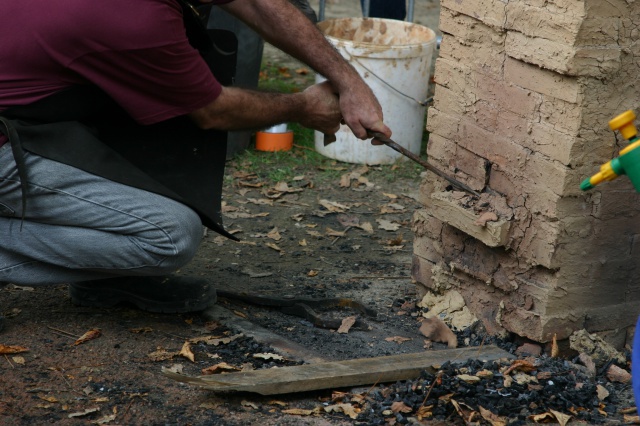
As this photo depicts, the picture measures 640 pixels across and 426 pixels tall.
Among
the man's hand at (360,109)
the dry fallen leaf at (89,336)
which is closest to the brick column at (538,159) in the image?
the man's hand at (360,109)

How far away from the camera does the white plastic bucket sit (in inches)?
244

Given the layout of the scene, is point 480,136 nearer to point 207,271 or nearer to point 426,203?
point 426,203

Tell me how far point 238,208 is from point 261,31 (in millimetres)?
1832

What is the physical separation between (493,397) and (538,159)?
3.14 feet

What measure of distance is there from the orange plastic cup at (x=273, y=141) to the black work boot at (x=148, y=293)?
9.08 ft

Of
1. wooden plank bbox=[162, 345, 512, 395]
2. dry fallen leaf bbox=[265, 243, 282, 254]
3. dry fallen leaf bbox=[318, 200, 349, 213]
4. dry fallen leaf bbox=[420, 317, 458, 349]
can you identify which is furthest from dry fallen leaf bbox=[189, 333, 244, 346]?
dry fallen leaf bbox=[318, 200, 349, 213]

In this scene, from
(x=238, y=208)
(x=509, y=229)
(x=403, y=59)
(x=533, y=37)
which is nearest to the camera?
(x=533, y=37)

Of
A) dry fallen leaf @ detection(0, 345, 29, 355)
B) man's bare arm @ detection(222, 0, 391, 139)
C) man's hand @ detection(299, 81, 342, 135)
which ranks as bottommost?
dry fallen leaf @ detection(0, 345, 29, 355)

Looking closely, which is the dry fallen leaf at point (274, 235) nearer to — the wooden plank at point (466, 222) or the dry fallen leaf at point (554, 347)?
the wooden plank at point (466, 222)

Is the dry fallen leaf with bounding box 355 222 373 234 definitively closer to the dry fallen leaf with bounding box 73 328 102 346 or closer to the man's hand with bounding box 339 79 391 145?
the man's hand with bounding box 339 79 391 145

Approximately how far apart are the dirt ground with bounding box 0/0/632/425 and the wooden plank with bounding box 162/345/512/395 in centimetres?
8

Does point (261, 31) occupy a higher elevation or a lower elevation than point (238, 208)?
higher

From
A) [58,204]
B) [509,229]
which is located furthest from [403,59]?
[58,204]

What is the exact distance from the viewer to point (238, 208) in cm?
568
